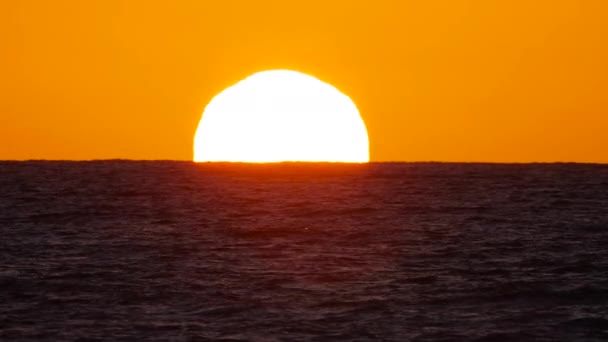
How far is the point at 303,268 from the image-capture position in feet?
153

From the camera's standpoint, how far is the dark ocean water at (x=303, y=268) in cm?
3509

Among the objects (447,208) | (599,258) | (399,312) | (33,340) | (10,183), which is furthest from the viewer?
(10,183)

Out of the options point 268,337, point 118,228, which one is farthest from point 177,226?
point 268,337

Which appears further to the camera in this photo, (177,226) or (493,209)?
(493,209)

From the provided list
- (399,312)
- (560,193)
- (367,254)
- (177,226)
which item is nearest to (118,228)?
(177,226)

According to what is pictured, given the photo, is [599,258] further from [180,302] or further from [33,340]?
[33,340]

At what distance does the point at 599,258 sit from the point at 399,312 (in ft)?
50.2

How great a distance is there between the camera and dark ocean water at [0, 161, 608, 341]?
35.1 metres

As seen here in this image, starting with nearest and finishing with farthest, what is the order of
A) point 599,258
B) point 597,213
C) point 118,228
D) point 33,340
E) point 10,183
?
point 33,340 < point 599,258 < point 118,228 < point 597,213 < point 10,183

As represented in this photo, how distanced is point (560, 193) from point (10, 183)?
44852mm

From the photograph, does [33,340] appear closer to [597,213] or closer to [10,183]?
[597,213]

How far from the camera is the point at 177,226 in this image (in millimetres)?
64688

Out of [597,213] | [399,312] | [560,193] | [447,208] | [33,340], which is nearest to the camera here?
[33,340]

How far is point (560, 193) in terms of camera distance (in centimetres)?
9688
